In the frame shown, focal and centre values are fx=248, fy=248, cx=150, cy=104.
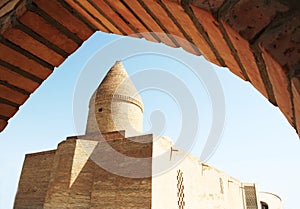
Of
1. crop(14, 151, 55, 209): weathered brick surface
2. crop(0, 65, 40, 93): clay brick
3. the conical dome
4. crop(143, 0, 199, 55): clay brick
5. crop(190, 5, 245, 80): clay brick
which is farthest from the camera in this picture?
the conical dome

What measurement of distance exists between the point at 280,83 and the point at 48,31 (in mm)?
1057

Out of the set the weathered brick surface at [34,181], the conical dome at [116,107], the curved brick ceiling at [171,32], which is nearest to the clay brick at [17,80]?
the curved brick ceiling at [171,32]

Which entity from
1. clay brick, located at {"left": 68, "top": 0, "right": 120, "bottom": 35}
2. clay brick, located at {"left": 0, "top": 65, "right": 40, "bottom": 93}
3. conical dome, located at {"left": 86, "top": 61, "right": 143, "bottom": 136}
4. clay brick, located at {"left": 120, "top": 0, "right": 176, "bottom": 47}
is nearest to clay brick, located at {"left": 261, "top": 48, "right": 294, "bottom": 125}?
clay brick, located at {"left": 120, "top": 0, "right": 176, "bottom": 47}

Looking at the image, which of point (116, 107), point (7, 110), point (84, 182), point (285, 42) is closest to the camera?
point (285, 42)

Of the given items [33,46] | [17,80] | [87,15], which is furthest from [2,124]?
[87,15]

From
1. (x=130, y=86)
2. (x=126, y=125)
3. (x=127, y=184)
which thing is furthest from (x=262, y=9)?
(x=130, y=86)

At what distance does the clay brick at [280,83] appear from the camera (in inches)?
19.4

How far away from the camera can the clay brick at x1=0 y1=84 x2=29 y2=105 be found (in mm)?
1311

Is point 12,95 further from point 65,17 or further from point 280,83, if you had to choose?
point 280,83

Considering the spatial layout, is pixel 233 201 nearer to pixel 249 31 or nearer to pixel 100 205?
pixel 100 205

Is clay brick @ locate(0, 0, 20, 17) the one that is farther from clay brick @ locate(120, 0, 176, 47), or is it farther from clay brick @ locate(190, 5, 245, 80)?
clay brick @ locate(190, 5, 245, 80)

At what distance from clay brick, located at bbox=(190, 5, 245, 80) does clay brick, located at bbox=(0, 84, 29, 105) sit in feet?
3.63

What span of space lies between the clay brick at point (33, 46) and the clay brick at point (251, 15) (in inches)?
38.7

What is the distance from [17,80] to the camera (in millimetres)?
1312
